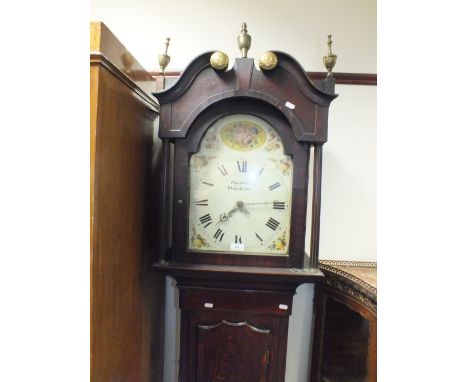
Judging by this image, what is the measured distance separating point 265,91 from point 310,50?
48 cm

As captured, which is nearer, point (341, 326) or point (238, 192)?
point (238, 192)

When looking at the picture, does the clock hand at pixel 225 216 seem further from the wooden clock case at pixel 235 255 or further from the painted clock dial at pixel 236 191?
the wooden clock case at pixel 235 255

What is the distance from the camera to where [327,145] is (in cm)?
125

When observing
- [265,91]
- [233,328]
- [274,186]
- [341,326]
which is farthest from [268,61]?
[341,326]

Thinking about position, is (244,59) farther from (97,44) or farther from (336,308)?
(336,308)

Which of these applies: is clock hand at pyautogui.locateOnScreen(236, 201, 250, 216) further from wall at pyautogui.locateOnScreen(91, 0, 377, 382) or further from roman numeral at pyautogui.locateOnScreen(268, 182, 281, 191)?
wall at pyautogui.locateOnScreen(91, 0, 377, 382)

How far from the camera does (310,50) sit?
1.23m

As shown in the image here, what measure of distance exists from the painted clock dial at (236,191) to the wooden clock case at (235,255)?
0.09 feet

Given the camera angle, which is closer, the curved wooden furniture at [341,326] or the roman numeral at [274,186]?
the roman numeral at [274,186]

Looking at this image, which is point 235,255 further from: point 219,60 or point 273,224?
point 219,60

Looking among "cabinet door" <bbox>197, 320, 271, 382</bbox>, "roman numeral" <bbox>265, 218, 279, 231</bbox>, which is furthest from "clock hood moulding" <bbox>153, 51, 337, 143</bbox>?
"cabinet door" <bbox>197, 320, 271, 382</bbox>

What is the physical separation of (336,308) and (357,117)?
0.81 metres

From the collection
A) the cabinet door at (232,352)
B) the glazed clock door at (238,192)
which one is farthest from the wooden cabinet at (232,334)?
the glazed clock door at (238,192)

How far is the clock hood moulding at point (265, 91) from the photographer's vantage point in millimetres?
908
